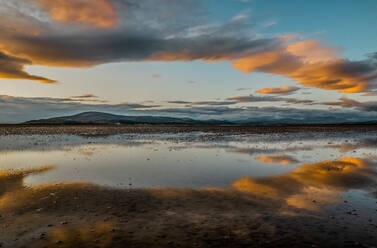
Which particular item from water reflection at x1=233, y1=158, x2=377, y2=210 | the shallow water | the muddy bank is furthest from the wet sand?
the muddy bank

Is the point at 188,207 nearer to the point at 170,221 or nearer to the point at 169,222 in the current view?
the point at 170,221

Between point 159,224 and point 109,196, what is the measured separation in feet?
14.7

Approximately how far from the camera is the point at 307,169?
64.1ft

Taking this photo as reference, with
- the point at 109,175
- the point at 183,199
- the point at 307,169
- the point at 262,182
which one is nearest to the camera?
the point at 183,199

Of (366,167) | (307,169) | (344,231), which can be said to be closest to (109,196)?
(344,231)

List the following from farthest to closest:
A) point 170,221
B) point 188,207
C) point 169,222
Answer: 1. point 188,207
2. point 170,221
3. point 169,222

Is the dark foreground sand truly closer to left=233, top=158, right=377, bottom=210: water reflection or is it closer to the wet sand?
the wet sand

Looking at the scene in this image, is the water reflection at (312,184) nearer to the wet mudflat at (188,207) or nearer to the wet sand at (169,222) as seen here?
the wet mudflat at (188,207)

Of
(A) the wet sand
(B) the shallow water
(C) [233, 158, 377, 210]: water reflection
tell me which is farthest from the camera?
(B) the shallow water

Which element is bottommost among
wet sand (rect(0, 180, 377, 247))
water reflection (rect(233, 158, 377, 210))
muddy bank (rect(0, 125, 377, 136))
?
wet sand (rect(0, 180, 377, 247))

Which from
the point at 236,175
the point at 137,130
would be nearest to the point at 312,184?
the point at 236,175

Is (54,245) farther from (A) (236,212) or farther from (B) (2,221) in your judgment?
(A) (236,212)

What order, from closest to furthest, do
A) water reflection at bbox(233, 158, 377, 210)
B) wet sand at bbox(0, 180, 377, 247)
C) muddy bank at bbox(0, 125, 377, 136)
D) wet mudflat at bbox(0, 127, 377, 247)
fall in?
wet sand at bbox(0, 180, 377, 247), wet mudflat at bbox(0, 127, 377, 247), water reflection at bbox(233, 158, 377, 210), muddy bank at bbox(0, 125, 377, 136)

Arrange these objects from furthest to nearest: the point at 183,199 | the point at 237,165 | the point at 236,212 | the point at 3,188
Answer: the point at 237,165, the point at 3,188, the point at 183,199, the point at 236,212
